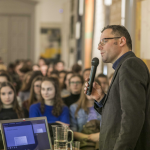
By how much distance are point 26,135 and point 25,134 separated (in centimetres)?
1

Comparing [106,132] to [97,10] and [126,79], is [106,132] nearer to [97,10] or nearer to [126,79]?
Answer: [126,79]

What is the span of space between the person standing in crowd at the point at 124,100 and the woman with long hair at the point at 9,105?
1715 mm

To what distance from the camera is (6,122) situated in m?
2.09

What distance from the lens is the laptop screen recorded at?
2068 mm

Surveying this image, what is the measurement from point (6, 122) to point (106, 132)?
0.77 m

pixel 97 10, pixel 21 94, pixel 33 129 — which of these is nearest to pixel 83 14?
pixel 97 10

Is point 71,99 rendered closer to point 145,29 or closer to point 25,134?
point 145,29

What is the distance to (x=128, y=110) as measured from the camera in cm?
164

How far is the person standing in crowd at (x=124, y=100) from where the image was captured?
1636 mm

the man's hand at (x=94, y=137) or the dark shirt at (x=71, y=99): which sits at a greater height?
the dark shirt at (x=71, y=99)

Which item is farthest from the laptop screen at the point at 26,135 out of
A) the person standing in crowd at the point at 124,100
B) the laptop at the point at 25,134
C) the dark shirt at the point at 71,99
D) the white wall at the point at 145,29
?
the dark shirt at the point at 71,99

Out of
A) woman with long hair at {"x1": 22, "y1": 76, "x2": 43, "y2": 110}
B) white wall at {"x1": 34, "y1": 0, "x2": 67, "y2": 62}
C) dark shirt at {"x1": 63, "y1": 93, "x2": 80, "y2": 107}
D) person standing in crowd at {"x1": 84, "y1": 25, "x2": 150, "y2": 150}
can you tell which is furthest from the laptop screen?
→ white wall at {"x1": 34, "y1": 0, "x2": 67, "y2": 62}

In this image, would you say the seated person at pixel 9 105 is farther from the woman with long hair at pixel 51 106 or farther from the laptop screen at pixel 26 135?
the laptop screen at pixel 26 135

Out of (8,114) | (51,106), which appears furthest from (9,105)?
(51,106)
